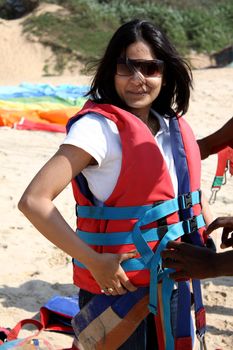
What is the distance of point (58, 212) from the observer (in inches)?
82.2

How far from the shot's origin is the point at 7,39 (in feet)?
81.1

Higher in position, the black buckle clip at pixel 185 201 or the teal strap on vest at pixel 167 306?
the black buckle clip at pixel 185 201

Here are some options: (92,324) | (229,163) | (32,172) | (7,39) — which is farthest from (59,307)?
(7,39)

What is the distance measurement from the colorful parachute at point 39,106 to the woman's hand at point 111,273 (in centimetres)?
661

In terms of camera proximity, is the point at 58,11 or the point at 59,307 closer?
the point at 59,307

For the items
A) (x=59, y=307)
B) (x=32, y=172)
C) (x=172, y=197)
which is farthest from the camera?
(x=32, y=172)

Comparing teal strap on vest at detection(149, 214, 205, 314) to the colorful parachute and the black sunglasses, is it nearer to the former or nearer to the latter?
the black sunglasses

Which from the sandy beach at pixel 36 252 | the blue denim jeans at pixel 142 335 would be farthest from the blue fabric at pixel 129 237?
the sandy beach at pixel 36 252

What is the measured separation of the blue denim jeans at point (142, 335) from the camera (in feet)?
7.52

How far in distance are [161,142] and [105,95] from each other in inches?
10.7

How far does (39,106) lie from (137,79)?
8.03 m

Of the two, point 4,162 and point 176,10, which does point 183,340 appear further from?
point 176,10

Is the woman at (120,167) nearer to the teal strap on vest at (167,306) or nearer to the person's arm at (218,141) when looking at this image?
the teal strap on vest at (167,306)

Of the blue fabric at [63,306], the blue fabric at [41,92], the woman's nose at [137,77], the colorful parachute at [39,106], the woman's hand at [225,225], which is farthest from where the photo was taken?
the blue fabric at [41,92]
